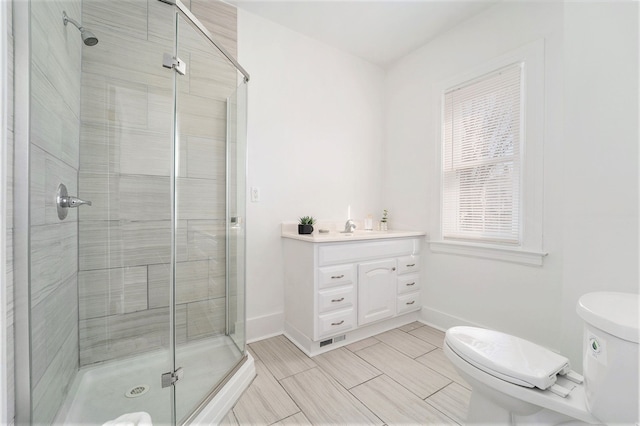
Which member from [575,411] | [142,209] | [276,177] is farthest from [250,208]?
[575,411]

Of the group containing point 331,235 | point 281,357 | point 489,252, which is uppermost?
point 331,235

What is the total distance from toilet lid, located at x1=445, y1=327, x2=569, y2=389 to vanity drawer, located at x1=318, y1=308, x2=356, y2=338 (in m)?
0.91

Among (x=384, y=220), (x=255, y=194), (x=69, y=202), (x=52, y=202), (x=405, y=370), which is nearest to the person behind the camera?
(x=52, y=202)

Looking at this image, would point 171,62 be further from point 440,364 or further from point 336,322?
point 440,364

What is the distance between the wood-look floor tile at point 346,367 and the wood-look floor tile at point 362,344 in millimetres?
55

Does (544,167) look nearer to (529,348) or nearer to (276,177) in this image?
(529,348)

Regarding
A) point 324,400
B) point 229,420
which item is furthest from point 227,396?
point 324,400

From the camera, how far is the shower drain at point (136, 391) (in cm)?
124

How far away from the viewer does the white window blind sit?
6.52ft

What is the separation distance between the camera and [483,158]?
2.14 meters

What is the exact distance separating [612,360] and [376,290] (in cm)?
147

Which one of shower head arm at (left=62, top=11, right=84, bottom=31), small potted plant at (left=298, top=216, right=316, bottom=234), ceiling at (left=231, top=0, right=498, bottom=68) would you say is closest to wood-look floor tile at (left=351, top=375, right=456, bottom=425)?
small potted plant at (left=298, top=216, right=316, bottom=234)

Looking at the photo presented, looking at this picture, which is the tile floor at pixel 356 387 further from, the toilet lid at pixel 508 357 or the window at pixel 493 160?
the window at pixel 493 160

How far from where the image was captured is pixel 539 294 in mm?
1854
